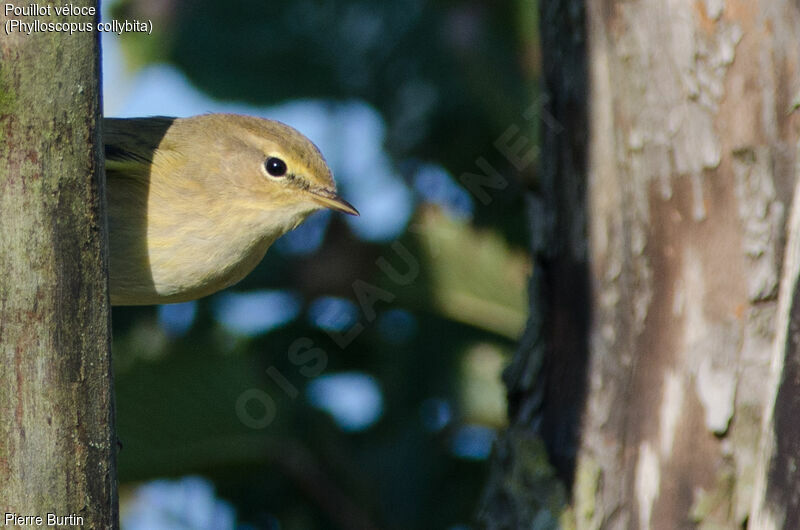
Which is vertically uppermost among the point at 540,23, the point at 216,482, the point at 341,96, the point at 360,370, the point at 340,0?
the point at 340,0

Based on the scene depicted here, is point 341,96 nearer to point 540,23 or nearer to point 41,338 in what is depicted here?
point 540,23

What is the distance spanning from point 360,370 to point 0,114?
222 cm

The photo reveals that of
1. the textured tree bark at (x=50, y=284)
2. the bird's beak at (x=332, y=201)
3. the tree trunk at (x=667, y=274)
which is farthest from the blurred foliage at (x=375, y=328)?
the textured tree bark at (x=50, y=284)

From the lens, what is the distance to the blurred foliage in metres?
3.44

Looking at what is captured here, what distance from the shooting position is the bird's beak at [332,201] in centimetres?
296

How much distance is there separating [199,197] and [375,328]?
98 centimetres

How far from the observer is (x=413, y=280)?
3.52m

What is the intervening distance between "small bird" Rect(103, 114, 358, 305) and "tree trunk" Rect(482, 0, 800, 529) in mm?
747

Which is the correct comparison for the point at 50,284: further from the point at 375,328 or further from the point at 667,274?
the point at 375,328

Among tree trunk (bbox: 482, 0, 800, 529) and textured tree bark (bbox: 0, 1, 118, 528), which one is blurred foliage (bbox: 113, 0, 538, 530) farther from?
textured tree bark (bbox: 0, 1, 118, 528)

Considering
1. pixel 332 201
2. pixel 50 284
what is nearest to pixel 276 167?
pixel 332 201

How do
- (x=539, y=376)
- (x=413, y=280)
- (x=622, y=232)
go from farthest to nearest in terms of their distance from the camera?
1. (x=413, y=280)
2. (x=539, y=376)
3. (x=622, y=232)

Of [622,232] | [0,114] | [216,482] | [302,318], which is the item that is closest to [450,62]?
[302,318]

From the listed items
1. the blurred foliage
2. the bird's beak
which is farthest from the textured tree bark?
the blurred foliage
